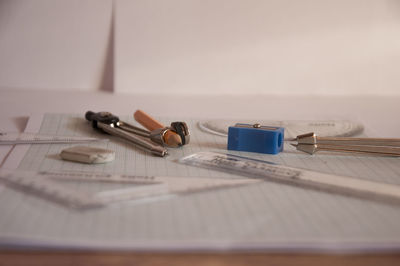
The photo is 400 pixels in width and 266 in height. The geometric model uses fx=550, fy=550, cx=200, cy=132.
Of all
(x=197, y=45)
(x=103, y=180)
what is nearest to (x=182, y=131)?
(x=103, y=180)

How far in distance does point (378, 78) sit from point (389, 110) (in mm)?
213

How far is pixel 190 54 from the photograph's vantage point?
1429 mm

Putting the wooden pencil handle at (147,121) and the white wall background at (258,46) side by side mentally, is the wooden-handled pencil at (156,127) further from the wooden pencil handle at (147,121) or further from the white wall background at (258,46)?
the white wall background at (258,46)

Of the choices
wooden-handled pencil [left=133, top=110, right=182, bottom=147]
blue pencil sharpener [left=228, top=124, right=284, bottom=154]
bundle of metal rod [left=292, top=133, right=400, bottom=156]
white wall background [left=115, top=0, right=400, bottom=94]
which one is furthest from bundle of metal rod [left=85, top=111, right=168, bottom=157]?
white wall background [left=115, top=0, right=400, bottom=94]

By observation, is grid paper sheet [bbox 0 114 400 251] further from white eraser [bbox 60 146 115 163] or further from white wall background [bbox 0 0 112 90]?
white wall background [bbox 0 0 112 90]

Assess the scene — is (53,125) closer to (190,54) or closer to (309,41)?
(190,54)

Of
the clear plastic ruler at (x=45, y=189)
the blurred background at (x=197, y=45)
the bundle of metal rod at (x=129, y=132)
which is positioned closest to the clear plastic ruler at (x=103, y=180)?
the clear plastic ruler at (x=45, y=189)

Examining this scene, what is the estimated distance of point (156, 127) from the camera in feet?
3.09

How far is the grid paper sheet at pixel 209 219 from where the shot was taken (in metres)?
0.54

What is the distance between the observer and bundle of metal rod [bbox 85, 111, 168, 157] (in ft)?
2.79

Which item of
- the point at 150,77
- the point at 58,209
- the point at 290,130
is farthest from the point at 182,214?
the point at 150,77

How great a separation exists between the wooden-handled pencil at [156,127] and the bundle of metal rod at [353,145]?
20cm

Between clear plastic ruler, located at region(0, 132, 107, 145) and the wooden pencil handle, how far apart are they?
0.09 meters

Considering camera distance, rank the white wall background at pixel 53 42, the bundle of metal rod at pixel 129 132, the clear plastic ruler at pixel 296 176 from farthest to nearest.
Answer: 1. the white wall background at pixel 53 42
2. the bundle of metal rod at pixel 129 132
3. the clear plastic ruler at pixel 296 176
